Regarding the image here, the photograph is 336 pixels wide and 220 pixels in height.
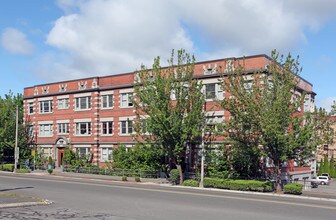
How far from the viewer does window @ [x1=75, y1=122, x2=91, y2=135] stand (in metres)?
52.2

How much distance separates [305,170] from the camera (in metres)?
46.6

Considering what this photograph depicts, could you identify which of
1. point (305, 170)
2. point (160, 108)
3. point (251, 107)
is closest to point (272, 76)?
point (251, 107)

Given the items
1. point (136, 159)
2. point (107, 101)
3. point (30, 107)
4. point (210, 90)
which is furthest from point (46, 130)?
point (210, 90)

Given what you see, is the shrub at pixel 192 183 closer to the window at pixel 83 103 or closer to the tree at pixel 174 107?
the tree at pixel 174 107

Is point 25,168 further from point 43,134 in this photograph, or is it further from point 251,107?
point 251,107

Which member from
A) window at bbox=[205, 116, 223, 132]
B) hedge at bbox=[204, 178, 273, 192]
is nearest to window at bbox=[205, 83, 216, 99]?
window at bbox=[205, 116, 223, 132]

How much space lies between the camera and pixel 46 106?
58.0 meters

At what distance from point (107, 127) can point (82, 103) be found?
17.7ft

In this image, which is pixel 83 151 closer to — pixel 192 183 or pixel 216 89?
pixel 216 89

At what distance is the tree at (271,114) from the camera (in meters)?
29.6

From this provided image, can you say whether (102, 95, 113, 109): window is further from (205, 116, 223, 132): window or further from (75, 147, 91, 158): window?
(205, 116, 223, 132): window

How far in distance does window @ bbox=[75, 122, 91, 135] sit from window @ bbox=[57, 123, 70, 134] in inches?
71.8

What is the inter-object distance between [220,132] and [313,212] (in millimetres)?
15149

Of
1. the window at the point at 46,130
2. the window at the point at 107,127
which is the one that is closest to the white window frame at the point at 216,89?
→ the window at the point at 107,127
